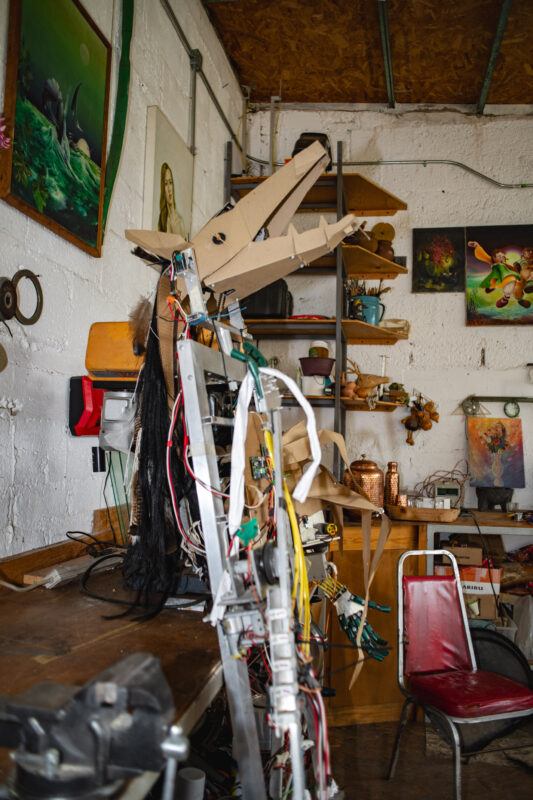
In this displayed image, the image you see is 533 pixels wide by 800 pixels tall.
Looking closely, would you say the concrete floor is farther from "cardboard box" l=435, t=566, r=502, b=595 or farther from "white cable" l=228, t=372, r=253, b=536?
"white cable" l=228, t=372, r=253, b=536

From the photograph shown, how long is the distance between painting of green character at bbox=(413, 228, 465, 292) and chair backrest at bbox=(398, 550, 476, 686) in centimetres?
215

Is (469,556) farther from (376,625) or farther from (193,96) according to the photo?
(193,96)

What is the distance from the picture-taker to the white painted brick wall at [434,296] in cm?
399

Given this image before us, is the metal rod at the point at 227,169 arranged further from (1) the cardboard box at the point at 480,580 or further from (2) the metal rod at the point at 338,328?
(1) the cardboard box at the point at 480,580

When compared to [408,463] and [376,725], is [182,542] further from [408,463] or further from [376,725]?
[408,463]

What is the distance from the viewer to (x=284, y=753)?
4.70 ft

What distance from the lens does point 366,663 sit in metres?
3.10

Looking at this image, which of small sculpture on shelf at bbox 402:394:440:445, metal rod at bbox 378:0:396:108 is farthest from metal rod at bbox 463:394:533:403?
metal rod at bbox 378:0:396:108

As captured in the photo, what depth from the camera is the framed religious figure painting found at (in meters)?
2.61

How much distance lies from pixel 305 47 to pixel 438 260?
5.11ft

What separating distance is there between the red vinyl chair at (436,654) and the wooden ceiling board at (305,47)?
2876mm

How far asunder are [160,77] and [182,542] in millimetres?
2255

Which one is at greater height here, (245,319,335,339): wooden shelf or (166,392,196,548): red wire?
(245,319,335,339): wooden shelf

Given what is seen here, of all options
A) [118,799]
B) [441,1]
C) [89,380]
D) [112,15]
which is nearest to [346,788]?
[89,380]
